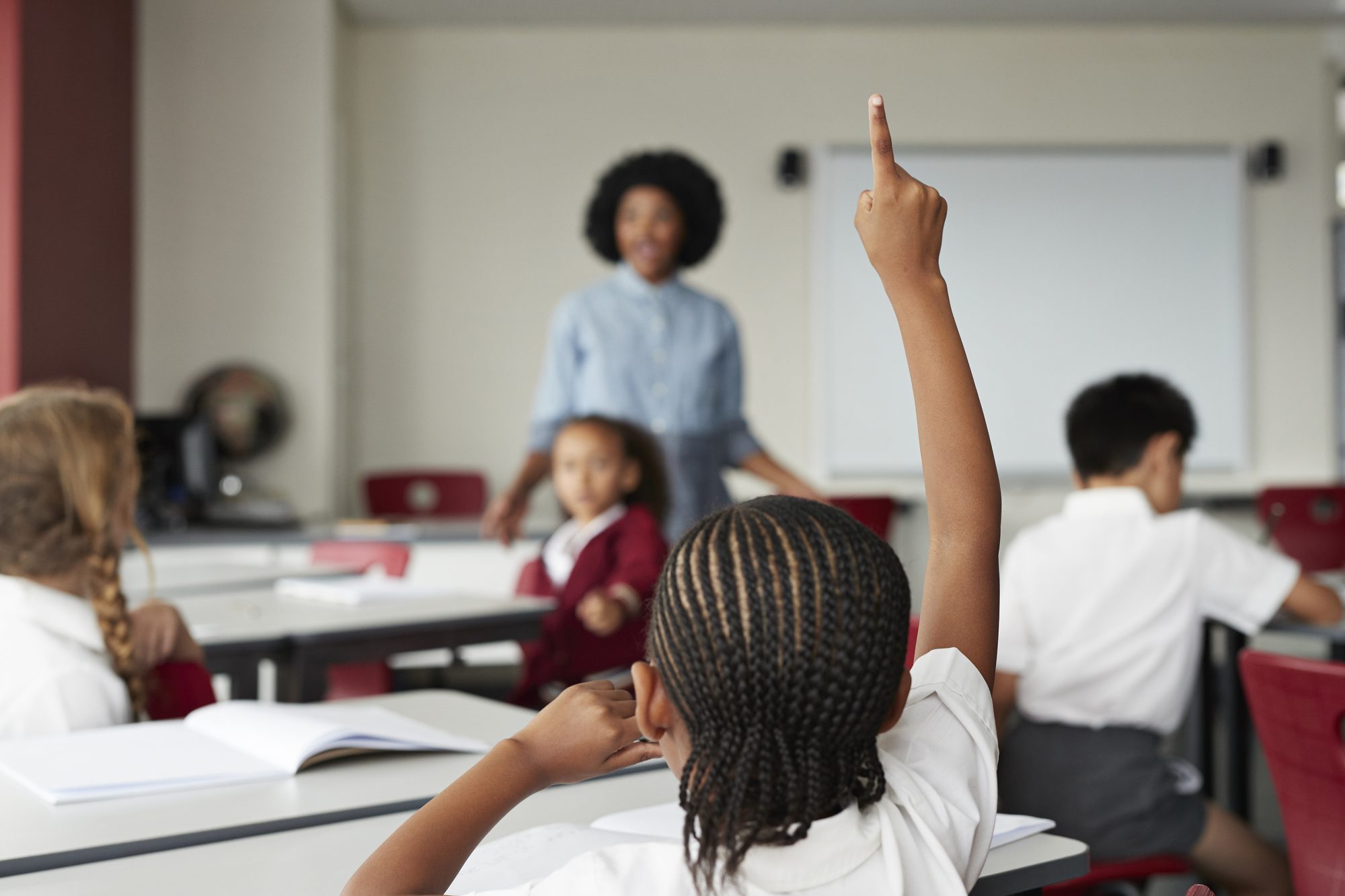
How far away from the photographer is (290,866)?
0.90 metres

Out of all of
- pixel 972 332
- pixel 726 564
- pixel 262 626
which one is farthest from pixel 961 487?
pixel 972 332

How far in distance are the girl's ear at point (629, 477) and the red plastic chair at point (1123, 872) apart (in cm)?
130

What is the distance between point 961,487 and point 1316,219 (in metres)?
5.71

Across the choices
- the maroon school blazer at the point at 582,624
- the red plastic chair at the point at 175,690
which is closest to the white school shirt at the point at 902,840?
the red plastic chair at the point at 175,690

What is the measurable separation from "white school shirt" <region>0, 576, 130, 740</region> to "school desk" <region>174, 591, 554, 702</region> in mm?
572

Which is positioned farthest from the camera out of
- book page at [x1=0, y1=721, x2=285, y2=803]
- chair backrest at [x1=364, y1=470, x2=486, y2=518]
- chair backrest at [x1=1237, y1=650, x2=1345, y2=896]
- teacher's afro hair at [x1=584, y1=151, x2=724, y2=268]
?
chair backrest at [x1=364, y1=470, x2=486, y2=518]

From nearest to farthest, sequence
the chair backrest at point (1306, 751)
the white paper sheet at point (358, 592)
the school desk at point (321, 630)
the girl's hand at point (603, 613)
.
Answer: the chair backrest at point (1306, 751) → the school desk at point (321, 630) → the girl's hand at point (603, 613) → the white paper sheet at point (358, 592)

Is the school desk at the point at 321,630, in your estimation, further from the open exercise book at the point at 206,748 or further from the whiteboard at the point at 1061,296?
the whiteboard at the point at 1061,296

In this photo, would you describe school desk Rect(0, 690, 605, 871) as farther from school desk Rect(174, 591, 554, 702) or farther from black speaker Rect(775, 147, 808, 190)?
black speaker Rect(775, 147, 808, 190)

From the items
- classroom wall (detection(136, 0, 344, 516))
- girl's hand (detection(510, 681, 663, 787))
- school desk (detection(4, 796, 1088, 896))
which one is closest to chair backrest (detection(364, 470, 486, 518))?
classroom wall (detection(136, 0, 344, 516))

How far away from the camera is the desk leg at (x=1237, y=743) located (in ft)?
8.06

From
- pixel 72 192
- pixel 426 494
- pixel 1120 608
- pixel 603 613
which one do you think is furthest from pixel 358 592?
pixel 426 494

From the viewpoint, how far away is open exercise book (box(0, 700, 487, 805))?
42.4 inches

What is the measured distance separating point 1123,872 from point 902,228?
3.76 ft
